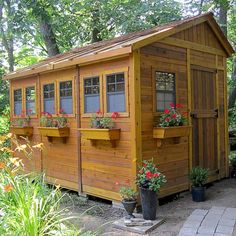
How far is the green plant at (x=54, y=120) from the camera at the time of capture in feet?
22.1

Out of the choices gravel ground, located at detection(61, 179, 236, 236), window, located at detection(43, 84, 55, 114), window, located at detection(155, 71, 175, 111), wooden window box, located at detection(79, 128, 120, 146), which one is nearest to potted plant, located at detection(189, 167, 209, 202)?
gravel ground, located at detection(61, 179, 236, 236)

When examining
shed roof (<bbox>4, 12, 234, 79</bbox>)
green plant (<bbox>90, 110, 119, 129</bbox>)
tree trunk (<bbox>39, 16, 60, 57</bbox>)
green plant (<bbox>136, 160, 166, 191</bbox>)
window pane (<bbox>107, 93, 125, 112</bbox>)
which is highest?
tree trunk (<bbox>39, 16, 60, 57</bbox>)

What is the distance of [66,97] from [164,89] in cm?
203

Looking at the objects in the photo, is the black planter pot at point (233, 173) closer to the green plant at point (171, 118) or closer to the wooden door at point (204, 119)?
the wooden door at point (204, 119)

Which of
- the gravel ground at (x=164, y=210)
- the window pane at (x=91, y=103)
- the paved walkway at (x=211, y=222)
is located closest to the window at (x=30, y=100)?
the window pane at (x=91, y=103)

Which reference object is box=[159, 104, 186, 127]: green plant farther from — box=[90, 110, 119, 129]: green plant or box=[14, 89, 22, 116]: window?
box=[14, 89, 22, 116]: window

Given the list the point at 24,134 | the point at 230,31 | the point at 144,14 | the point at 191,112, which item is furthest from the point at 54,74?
the point at 230,31

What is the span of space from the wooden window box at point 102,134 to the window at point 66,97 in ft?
3.11

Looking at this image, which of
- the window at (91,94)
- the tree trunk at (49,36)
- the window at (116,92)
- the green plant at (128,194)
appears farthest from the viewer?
the tree trunk at (49,36)

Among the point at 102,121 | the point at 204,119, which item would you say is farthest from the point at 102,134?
the point at 204,119

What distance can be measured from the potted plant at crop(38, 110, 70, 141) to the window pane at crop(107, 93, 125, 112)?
51.4 inches

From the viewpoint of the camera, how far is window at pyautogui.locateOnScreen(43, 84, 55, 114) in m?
7.19

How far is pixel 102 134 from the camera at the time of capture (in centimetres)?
551

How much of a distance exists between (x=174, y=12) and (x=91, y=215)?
7.76m
